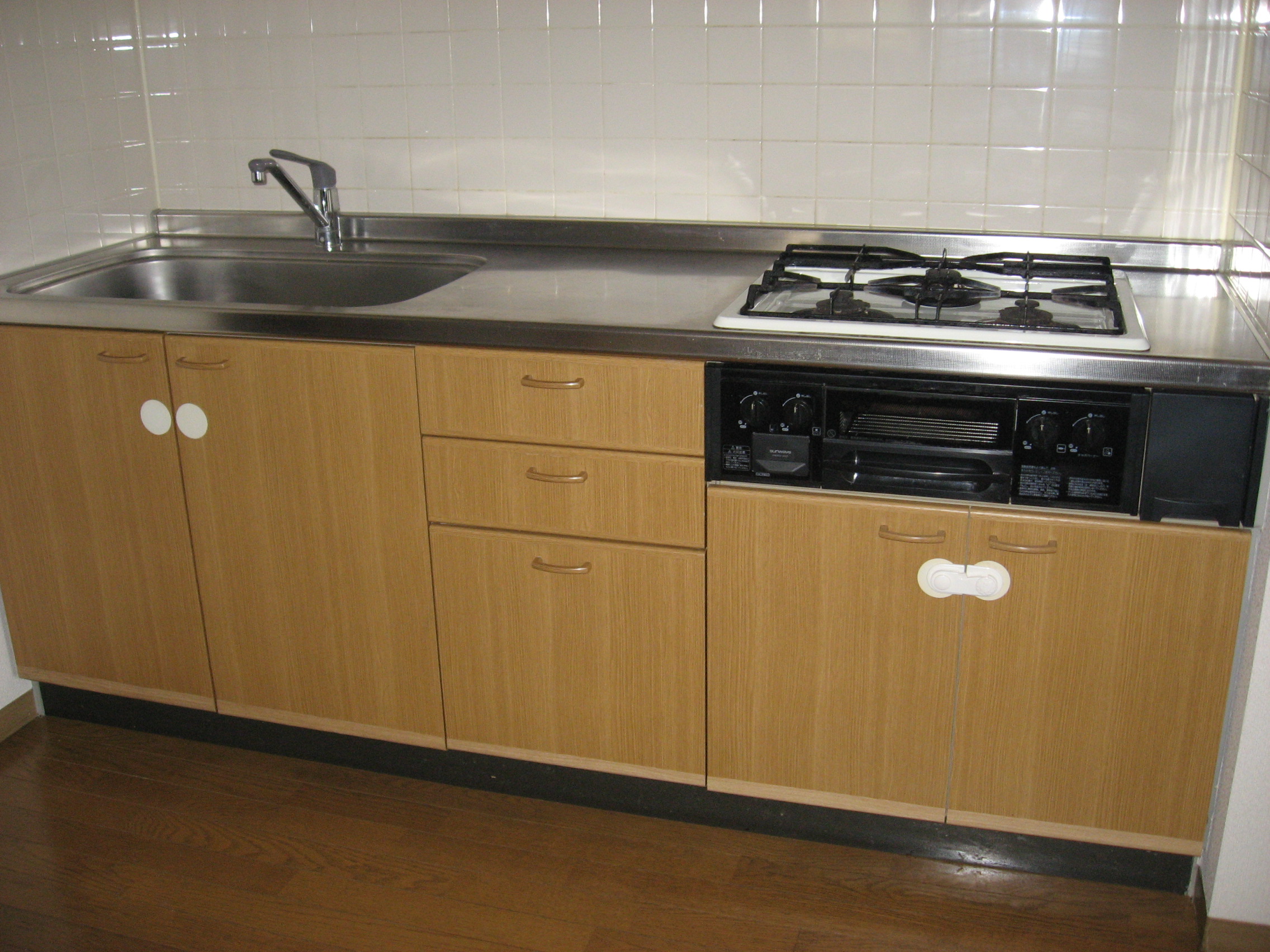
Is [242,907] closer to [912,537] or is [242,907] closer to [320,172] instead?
[912,537]

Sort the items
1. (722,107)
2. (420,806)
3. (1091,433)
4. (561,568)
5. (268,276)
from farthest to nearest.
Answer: (268,276), (722,107), (420,806), (561,568), (1091,433)

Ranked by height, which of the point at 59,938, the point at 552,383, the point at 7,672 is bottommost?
the point at 59,938

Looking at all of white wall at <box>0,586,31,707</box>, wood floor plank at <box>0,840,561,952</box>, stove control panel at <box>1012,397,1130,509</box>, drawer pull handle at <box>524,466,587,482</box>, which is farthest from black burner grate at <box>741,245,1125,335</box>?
white wall at <box>0,586,31,707</box>

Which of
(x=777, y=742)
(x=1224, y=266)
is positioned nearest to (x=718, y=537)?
(x=777, y=742)

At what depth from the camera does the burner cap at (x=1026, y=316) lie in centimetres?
172

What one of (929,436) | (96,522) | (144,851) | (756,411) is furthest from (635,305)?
(144,851)

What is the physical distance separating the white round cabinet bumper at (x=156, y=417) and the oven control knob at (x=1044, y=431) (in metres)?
1.48

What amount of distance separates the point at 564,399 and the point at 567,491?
16 cm

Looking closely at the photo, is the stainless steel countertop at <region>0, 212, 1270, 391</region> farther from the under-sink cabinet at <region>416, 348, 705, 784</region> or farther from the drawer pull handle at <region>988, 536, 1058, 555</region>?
the drawer pull handle at <region>988, 536, 1058, 555</region>

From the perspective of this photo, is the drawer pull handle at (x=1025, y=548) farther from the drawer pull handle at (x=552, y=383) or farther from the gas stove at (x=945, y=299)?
the drawer pull handle at (x=552, y=383)

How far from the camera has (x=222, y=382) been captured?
6.84 feet

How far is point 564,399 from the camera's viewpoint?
6.26 ft

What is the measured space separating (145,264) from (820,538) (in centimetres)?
164

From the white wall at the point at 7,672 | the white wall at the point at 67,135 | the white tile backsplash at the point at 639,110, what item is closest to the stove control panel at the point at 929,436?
the white tile backsplash at the point at 639,110
